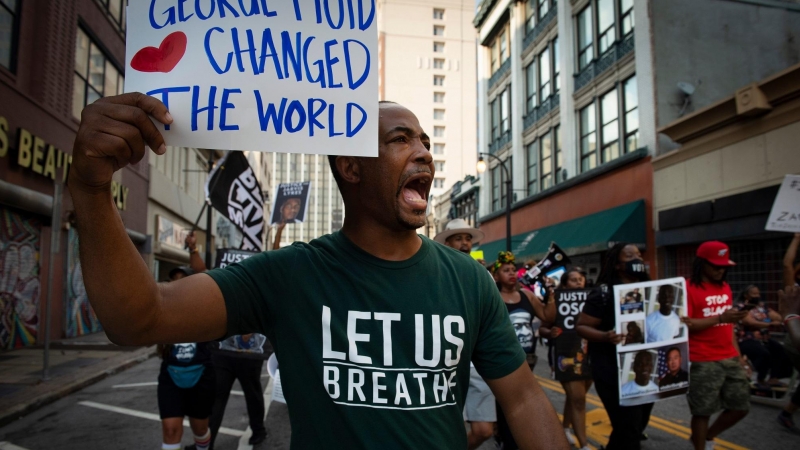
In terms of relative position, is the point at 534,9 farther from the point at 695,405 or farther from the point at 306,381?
the point at 306,381

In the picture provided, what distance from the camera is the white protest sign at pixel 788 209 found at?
18.7 ft

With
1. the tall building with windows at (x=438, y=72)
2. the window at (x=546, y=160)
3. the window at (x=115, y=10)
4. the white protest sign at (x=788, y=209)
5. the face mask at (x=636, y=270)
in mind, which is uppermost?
the tall building with windows at (x=438, y=72)

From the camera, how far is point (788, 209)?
575 cm

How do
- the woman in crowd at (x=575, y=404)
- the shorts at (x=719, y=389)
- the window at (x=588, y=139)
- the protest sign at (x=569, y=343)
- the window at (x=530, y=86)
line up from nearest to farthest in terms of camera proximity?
the shorts at (x=719, y=389)
the woman in crowd at (x=575, y=404)
the protest sign at (x=569, y=343)
the window at (x=588, y=139)
the window at (x=530, y=86)

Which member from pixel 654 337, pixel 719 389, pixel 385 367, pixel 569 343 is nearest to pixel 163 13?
pixel 385 367

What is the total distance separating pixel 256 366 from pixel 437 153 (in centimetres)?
7533

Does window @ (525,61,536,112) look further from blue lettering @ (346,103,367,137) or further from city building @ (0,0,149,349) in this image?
blue lettering @ (346,103,367,137)

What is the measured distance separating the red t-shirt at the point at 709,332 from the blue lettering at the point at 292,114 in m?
4.72

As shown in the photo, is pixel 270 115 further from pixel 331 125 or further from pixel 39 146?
pixel 39 146

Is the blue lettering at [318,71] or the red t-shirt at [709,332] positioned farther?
the red t-shirt at [709,332]

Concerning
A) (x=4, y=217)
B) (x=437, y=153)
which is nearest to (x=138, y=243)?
(x=4, y=217)

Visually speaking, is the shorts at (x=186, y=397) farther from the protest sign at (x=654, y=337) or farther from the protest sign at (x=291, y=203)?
the protest sign at (x=291, y=203)

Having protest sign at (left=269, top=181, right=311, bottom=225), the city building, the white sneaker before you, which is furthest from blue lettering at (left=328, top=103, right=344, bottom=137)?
the city building

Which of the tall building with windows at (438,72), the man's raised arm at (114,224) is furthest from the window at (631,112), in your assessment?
the tall building with windows at (438,72)
